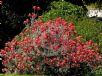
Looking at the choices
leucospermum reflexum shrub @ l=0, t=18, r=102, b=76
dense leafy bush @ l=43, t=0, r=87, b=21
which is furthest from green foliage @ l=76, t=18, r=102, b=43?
leucospermum reflexum shrub @ l=0, t=18, r=102, b=76

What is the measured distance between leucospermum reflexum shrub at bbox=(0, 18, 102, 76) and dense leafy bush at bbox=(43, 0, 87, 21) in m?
3.45

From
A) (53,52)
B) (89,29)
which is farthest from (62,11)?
(53,52)

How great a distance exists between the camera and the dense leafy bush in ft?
45.7

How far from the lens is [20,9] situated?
16125 millimetres

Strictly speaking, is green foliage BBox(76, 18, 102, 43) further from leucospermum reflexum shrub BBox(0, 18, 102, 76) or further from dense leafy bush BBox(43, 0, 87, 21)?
leucospermum reflexum shrub BBox(0, 18, 102, 76)

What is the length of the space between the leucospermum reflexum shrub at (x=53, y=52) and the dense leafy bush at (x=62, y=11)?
345 centimetres

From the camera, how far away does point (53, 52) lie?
982 centimetres

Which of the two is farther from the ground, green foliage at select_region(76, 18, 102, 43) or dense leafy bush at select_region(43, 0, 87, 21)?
dense leafy bush at select_region(43, 0, 87, 21)

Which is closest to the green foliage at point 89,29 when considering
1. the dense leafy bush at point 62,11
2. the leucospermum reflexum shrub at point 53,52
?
the dense leafy bush at point 62,11

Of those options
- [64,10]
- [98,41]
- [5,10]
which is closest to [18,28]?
[5,10]

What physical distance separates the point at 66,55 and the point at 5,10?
21.3 ft

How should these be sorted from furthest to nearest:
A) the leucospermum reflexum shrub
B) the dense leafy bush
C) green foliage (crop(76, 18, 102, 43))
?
the dense leafy bush
green foliage (crop(76, 18, 102, 43))
the leucospermum reflexum shrub

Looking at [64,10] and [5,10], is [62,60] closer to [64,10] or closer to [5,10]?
[64,10]

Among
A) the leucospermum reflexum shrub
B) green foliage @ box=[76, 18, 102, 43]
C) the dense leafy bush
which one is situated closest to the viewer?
the leucospermum reflexum shrub
